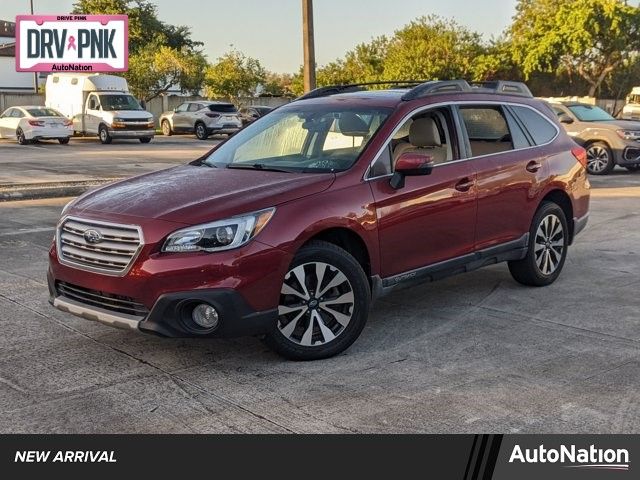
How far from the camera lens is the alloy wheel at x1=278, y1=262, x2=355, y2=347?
476 cm

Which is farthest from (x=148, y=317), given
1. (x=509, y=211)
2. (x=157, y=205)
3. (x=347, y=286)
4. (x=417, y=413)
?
(x=509, y=211)

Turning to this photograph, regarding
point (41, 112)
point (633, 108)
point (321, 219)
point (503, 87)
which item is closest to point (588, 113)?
point (503, 87)

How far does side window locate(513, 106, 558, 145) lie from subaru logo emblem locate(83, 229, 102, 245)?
3.78 meters

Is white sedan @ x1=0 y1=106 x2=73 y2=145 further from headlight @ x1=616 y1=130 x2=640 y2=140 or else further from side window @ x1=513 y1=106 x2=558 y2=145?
side window @ x1=513 y1=106 x2=558 y2=145

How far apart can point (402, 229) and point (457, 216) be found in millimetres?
635

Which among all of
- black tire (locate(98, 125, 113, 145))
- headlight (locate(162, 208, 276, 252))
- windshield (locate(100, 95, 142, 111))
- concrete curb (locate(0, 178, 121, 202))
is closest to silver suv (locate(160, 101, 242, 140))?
windshield (locate(100, 95, 142, 111))

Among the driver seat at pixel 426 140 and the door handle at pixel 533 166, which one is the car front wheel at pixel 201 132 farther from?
the driver seat at pixel 426 140

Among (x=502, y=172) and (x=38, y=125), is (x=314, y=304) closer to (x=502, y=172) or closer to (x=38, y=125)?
(x=502, y=172)

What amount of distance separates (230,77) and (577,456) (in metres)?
49.7

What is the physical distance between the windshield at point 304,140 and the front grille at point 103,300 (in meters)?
1.43

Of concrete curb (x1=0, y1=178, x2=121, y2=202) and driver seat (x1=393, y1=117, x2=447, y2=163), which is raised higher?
driver seat (x1=393, y1=117, x2=447, y2=163)

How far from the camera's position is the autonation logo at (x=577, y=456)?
3396 mm

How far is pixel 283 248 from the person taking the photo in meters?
4.61

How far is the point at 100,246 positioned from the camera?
4.70 meters
